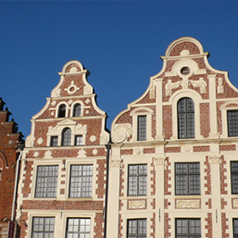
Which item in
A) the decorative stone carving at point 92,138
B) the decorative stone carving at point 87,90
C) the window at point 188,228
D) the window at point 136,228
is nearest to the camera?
the window at point 188,228

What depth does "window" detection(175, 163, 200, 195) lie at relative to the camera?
68.8ft

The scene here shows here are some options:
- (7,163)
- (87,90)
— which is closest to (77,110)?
(87,90)

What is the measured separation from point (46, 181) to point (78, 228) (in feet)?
9.92

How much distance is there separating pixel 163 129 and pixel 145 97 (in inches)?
82.7

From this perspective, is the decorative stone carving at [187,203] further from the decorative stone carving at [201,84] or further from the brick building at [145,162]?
the decorative stone carving at [201,84]

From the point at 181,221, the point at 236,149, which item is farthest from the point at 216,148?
the point at 181,221

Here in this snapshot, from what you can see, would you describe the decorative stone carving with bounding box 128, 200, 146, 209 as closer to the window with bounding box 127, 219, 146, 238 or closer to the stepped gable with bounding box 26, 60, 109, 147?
the window with bounding box 127, 219, 146, 238

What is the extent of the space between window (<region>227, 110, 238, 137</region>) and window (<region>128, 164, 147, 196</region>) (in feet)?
14.9

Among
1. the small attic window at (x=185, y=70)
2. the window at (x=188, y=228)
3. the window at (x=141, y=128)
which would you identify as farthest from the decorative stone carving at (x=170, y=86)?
the window at (x=188, y=228)

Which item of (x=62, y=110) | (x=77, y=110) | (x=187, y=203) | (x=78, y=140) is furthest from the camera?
(x=62, y=110)

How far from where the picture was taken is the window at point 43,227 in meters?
22.0

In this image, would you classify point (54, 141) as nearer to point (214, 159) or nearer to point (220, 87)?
point (214, 159)

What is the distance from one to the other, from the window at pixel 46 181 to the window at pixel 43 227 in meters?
1.16

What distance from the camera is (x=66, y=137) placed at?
77.9 ft
